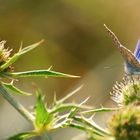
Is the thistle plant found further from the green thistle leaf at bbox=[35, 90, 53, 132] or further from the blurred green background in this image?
the blurred green background

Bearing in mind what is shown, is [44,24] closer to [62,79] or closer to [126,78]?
[62,79]

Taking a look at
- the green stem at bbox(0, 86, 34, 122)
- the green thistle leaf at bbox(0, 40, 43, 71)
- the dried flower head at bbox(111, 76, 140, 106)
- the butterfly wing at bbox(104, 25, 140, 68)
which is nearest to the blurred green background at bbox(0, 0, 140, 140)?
the dried flower head at bbox(111, 76, 140, 106)

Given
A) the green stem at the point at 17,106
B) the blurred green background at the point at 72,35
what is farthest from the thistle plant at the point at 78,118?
the blurred green background at the point at 72,35

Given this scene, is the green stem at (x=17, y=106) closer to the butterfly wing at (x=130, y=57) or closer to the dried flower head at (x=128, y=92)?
the dried flower head at (x=128, y=92)

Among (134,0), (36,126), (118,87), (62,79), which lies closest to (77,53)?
(62,79)

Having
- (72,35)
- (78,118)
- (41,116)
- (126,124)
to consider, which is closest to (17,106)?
(41,116)

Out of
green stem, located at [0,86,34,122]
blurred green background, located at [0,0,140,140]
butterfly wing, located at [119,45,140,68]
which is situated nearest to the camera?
green stem, located at [0,86,34,122]

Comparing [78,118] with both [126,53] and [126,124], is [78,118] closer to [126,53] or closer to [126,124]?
[126,124]
